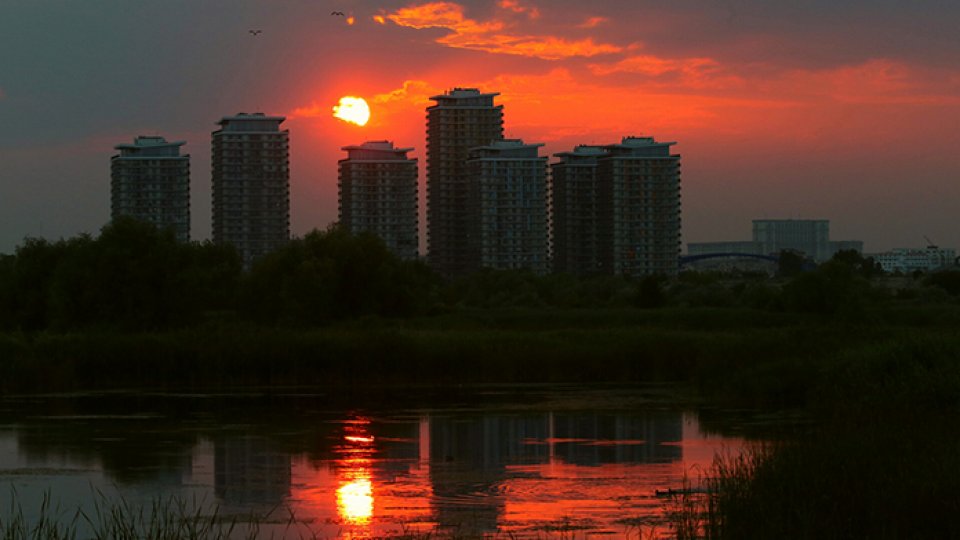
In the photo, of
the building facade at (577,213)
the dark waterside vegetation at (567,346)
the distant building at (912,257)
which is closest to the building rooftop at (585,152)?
the building facade at (577,213)

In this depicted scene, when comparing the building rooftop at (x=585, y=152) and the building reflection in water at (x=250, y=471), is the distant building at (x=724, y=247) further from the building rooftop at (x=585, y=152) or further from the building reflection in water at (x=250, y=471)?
the building reflection in water at (x=250, y=471)

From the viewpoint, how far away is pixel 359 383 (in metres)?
31.3

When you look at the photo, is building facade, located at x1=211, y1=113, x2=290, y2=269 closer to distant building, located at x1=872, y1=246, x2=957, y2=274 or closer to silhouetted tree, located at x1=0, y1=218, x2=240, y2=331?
silhouetted tree, located at x1=0, y1=218, x2=240, y2=331

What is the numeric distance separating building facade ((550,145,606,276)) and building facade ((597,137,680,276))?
2.21 feet

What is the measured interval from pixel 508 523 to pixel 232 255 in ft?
154

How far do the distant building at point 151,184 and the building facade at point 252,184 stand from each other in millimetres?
2747

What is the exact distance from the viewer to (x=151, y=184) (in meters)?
93.2

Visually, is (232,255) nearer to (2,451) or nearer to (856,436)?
(2,451)

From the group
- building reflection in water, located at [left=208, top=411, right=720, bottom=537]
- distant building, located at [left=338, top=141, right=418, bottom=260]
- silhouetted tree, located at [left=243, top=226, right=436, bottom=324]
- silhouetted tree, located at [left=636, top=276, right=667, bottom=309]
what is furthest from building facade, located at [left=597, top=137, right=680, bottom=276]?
building reflection in water, located at [left=208, top=411, right=720, bottom=537]

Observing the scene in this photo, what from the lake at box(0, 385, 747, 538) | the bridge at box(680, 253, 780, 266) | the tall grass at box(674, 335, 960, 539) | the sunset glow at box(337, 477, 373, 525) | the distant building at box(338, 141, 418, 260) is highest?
the distant building at box(338, 141, 418, 260)

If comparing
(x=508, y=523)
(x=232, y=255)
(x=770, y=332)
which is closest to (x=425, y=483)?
(x=508, y=523)

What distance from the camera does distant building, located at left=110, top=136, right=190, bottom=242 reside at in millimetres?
93000

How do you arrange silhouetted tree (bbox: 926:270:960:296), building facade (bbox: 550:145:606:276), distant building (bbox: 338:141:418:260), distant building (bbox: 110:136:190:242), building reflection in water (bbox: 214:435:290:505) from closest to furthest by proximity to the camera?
building reflection in water (bbox: 214:435:290:505)
silhouetted tree (bbox: 926:270:960:296)
distant building (bbox: 110:136:190:242)
distant building (bbox: 338:141:418:260)
building facade (bbox: 550:145:606:276)

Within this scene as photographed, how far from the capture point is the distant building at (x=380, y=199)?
323ft
